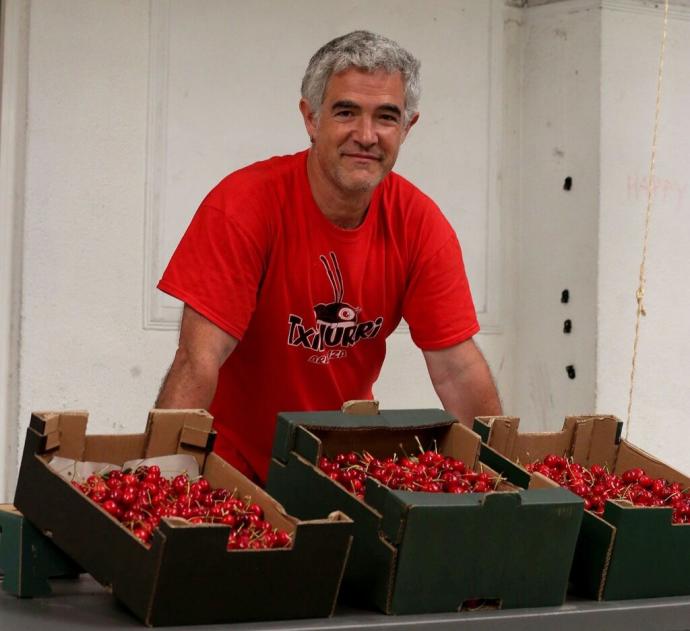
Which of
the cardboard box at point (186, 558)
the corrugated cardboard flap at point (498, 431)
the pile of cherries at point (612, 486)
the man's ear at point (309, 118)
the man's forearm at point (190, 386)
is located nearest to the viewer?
the cardboard box at point (186, 558)

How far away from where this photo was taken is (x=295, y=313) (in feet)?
7.81

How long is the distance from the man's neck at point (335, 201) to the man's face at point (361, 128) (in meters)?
0.02

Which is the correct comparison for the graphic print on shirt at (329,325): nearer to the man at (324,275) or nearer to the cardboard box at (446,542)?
the man at (324,275)

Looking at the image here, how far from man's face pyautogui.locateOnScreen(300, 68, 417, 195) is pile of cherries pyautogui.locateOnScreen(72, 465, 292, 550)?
890mm

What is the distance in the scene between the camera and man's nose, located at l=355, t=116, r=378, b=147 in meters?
2.32

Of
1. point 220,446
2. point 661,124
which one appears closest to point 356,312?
point 220,446

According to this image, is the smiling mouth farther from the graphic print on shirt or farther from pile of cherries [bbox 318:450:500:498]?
pile of cherries [bbox 318:450:500:498]

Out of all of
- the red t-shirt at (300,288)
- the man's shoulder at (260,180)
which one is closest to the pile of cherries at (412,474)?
the red t-shirt at (300,288)

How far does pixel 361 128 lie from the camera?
2.34 m

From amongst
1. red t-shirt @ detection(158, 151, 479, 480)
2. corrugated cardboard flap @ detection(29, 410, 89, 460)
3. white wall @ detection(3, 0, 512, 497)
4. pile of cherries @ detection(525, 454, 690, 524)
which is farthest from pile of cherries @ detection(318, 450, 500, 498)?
white wall @ detection(3, 0, 512, 497)

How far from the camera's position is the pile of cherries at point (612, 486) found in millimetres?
1715

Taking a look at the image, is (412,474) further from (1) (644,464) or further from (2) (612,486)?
(1) (644,464)

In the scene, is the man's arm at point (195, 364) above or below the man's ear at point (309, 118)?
below

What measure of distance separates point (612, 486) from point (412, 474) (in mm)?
337
